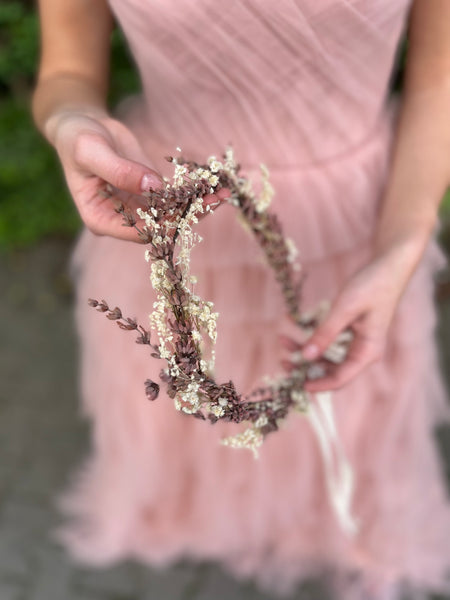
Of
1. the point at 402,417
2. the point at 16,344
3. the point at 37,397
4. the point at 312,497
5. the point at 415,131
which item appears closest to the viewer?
the point at 415,131

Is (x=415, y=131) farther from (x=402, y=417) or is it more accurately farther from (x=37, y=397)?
(x=37, y=397)

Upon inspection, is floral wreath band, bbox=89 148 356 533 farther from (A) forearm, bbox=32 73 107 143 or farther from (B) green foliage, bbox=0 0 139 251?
(B) green foliage, bbox=0 0 139 251

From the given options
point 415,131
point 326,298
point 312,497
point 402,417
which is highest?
point 415,131

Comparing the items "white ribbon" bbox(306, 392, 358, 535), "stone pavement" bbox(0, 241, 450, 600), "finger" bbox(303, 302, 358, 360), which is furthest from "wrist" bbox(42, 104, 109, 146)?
"stone pavement" bbox(0, 241, 450, 600)

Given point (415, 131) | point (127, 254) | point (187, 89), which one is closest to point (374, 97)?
point (415, 131)

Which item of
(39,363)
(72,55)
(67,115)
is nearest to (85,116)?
(67,115)

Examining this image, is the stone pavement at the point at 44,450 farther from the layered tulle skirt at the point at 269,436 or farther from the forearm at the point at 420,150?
the forearm at the point at 420,150
